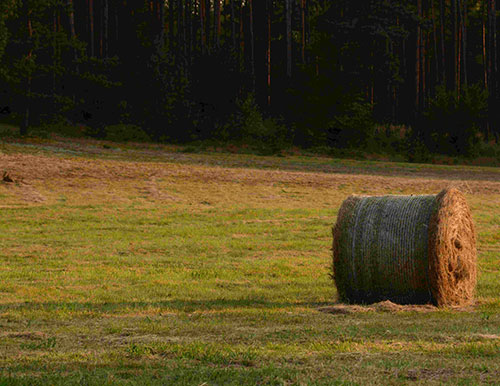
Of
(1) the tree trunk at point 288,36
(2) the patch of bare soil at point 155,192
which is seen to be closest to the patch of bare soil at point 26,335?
(2) the patch of bare soil at point 155,192

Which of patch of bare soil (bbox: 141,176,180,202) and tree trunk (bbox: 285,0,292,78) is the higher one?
tree trunk (bbox: 285,0,292,78)

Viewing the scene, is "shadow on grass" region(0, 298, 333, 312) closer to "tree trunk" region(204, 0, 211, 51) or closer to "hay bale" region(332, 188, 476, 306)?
"hay bale" region(332, 188, 476, 306)

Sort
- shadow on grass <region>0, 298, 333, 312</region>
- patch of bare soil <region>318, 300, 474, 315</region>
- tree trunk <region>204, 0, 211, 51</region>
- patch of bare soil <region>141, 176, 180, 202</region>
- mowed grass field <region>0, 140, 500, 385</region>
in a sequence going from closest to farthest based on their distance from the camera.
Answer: mowed grass field <region>0, 140, 500, 385</region> → patch of bare soil <region>318, 300, 474, 315</region> → shadow on grass <region>0, 298, 333, 312</region> → patch of bare soil <region>141, 176, 180, 202</region> → tree trunk <region>204, 0, 211, 51</region>

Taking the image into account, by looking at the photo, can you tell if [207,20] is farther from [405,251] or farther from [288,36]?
[405,251]

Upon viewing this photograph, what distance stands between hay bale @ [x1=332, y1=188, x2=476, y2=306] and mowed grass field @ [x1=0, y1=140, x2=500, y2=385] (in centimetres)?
55

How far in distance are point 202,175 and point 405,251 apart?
21946 millimetres

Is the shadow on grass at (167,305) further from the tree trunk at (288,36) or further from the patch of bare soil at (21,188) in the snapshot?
the tree trunk at (288,36)

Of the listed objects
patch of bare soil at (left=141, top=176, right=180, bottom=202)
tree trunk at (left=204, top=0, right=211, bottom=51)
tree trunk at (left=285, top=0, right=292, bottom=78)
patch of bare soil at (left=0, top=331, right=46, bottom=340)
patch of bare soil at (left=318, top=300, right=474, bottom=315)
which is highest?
tree trunk at (left=204, top=0, right=211, bottom=51)

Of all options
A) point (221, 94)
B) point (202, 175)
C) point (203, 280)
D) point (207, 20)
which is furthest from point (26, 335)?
point (207, 20)

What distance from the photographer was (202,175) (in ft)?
113

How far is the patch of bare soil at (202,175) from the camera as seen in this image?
33.3 meters

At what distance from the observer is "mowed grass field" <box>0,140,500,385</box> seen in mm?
8297

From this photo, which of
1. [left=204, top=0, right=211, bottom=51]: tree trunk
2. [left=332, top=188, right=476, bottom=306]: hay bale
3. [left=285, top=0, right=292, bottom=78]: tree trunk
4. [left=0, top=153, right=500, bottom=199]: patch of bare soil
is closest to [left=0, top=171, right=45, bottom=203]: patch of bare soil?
[left=0, top=153, right=500, bottom=199]: patch of bare soil

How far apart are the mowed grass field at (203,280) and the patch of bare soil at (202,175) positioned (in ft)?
0.39
